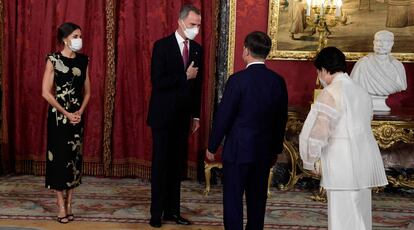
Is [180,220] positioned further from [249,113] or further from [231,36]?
[231,36]

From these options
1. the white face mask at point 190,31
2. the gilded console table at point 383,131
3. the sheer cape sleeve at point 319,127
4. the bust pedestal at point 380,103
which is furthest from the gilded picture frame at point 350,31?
the sheer cape sleeve at point 319,127

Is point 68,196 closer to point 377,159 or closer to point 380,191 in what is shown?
point 377,159

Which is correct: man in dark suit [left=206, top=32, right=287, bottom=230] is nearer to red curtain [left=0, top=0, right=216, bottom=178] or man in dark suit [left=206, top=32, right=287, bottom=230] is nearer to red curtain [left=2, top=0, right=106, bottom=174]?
red curtain [left=0, top=0, right=216, bottom=178]

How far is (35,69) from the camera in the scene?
19.1 ft

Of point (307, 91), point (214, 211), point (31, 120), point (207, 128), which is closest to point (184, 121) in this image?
point (214, 211)

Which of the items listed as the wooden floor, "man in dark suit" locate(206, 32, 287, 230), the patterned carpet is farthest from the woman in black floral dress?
"man in dark suit" locate(206, 32, 287, 230)

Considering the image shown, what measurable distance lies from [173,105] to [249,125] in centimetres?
96

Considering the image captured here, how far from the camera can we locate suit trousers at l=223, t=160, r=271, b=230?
3277 mm

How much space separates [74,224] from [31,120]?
208cm

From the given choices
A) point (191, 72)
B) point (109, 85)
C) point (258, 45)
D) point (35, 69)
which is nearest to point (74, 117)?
point (191, 72)

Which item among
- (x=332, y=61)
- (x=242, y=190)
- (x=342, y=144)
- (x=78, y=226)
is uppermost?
(x=332, y=61)

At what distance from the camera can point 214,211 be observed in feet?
15.3

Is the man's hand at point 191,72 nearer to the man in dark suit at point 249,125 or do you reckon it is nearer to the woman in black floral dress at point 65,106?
the man in dark suit at point 249,125

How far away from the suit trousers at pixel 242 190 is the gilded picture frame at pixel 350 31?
8.00 feet
